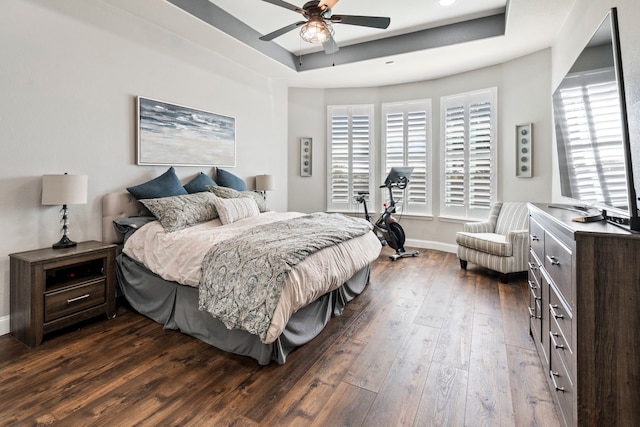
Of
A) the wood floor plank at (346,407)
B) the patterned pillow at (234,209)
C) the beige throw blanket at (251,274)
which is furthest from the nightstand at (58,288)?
the wood floor plank at (346,407)

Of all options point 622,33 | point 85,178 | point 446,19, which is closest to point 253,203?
point 85,178

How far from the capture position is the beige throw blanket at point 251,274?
207cm

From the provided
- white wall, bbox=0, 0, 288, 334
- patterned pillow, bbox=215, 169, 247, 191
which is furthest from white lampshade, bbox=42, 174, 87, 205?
patterned pillow, bbox=215, 169, 247, 191

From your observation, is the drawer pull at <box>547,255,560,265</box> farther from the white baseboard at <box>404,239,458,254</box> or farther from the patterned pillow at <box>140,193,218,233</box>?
the white baseboard at <box>404,239,458,254</box>

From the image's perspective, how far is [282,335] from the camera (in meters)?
2.26

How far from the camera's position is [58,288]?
8.53ft

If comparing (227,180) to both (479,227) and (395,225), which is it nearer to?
(395,225)

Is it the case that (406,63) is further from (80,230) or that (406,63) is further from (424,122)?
(80,230)

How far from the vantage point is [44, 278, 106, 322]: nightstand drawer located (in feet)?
8.32

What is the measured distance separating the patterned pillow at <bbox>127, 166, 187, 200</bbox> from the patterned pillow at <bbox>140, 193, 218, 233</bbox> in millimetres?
160

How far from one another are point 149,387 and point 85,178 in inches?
74.8

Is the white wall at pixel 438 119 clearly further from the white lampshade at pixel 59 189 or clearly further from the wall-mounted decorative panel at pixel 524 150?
the white lampshade at pixel 59 189

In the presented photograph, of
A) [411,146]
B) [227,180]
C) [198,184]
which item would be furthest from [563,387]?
[411,146]

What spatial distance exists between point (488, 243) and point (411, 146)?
2.36 metres
